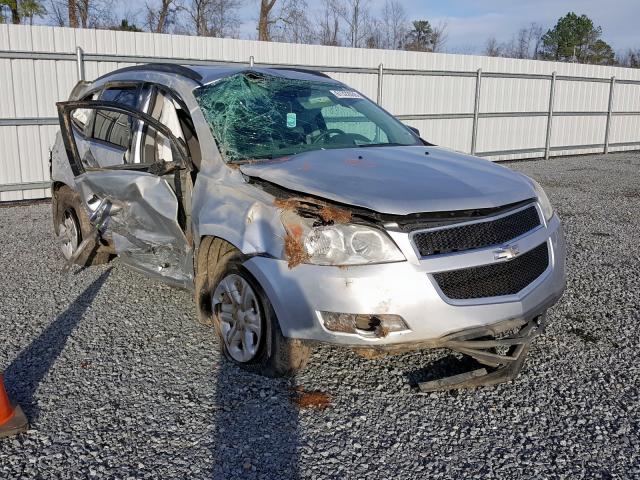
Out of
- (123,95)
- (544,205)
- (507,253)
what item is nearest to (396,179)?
(507,253)

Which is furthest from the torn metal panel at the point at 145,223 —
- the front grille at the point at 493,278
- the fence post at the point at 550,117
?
the fence post at the point at 550,117

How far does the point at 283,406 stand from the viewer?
3.51m

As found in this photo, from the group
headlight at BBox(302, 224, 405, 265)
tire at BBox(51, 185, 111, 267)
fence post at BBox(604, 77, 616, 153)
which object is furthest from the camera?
fence post at BBox(604, 77, 616, 153)

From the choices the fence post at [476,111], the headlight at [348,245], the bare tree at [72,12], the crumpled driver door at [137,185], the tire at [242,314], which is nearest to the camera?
the headlight at [348,245]

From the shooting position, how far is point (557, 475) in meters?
2.85

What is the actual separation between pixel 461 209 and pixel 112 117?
310cm

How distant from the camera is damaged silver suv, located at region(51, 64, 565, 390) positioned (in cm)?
327

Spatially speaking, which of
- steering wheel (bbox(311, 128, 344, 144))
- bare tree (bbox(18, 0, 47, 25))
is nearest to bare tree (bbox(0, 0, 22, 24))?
bare tree (bbox(18, 0, 47, 25))

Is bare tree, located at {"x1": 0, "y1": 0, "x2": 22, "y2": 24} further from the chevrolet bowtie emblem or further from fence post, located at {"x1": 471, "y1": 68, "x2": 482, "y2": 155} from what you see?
the chevrolet bowtie emblem

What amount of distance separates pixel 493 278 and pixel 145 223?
2557mm

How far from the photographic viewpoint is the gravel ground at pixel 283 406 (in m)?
2.96

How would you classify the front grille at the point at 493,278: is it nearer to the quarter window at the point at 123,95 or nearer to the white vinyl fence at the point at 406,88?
the quarter window at the point at 123,95

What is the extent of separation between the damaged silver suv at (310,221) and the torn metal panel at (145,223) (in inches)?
0.6

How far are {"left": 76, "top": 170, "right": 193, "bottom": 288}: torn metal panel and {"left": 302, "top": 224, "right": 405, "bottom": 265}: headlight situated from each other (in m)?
1.34
